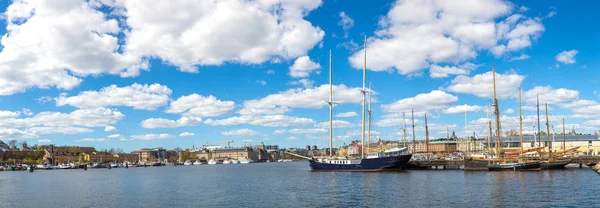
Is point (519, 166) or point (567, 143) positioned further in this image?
point (567, 143)

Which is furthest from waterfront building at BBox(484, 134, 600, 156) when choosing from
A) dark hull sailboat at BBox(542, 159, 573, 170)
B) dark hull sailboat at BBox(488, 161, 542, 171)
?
dark hull sailboat at BBox(488, 161, 542, 171)

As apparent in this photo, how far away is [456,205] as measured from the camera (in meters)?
45.3

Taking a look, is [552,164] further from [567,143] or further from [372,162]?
[567,143]

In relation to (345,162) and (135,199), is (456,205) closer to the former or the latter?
(135,199)

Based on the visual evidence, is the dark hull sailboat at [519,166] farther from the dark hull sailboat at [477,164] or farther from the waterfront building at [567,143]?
the waterfront building at [567,143]

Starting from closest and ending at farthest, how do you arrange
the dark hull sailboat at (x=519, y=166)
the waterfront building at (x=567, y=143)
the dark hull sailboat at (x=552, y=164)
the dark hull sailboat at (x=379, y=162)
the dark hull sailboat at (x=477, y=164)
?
the dark hull sailboat at (x=519, y=166) → the dark hull sailboat at (x=379, y=162) → the dark hull sailboat at (x=552, y=164) → the dark hull sailboat at (x=477, y=164) → the waterfront building at (x=567, y=143)

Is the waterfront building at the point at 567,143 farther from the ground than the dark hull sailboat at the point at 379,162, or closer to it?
farther from the ground

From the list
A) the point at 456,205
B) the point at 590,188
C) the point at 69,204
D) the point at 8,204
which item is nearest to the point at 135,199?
the point at 69,204

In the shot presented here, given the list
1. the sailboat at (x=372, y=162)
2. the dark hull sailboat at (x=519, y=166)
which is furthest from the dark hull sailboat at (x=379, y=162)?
the dark hull sailboat at (x=519, y=166)

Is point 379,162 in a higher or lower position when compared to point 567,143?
lower

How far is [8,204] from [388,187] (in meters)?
45.9

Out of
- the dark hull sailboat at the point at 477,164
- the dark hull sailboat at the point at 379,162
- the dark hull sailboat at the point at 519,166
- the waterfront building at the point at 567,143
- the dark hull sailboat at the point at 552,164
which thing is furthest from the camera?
the waterfront building at the point at 567,143

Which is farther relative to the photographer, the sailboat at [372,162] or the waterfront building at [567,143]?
the waterfront building at [567,143]

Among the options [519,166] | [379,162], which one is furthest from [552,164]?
[379,162]
